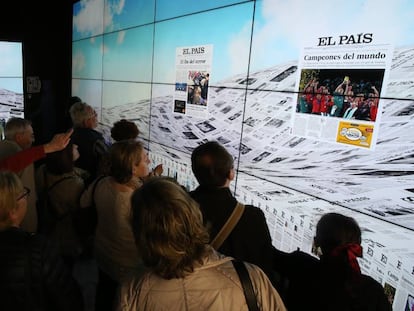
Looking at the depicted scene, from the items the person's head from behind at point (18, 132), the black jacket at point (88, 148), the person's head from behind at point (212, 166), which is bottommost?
the black jacket at point (88, 148)

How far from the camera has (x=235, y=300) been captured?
3.03 ft

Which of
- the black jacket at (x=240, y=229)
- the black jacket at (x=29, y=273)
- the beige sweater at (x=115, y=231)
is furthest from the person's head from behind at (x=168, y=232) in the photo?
the beige sweater at (x=115, y=231)

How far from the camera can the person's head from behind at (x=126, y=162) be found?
1.72 metres

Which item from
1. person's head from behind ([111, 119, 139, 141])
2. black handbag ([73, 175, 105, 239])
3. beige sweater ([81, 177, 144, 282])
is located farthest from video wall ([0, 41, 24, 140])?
beige sweater ([81, 177, 144, 282])

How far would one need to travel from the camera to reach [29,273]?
1.17 meters

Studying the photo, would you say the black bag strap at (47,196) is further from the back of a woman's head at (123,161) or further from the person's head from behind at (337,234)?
the person's head from behind at (337,234)

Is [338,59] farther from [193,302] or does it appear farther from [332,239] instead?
[193,302]

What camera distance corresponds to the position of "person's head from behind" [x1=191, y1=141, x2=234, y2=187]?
4.68ft

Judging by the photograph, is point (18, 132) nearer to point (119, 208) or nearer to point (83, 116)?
point (83, 116)

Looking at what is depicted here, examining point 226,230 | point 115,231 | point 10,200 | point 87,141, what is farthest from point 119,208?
point 87,141

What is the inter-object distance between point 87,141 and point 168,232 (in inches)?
90.3

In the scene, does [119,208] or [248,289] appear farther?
[119,208]

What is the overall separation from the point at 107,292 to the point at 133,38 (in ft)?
10.7

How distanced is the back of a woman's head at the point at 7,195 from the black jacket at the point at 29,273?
0.22 feet
